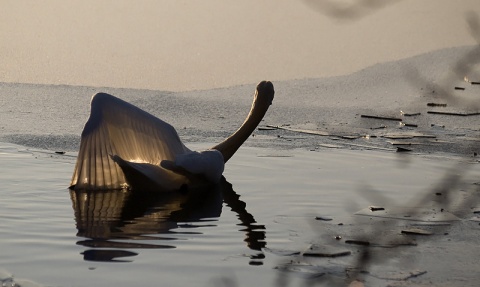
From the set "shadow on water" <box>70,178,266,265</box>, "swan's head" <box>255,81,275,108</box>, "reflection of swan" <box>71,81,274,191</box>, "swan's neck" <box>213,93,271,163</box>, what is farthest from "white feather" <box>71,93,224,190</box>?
"swan's head" <box>255,81,275,108</box>

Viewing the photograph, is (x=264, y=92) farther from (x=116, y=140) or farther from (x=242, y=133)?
(x=116, y=140)

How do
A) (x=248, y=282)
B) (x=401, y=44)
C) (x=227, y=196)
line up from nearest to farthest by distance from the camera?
(x=248, y=282) → (x=227, y=196) → (x=401, y=44)

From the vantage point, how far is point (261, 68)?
53.2ft

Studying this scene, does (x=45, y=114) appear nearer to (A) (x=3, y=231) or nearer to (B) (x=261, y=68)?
(B) (x=261, y=68)

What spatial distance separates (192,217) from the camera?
7836 millimetres

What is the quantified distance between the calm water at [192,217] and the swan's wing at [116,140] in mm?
265

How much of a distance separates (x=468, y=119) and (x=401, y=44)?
4.17 m

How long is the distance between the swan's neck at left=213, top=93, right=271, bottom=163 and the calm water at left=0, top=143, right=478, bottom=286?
0.25m

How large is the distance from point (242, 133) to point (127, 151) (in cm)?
159

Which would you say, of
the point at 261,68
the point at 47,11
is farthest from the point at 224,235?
the point at 47,11

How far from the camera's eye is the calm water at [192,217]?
5.89 metres

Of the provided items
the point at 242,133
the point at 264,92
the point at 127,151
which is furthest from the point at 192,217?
the point at 264,92

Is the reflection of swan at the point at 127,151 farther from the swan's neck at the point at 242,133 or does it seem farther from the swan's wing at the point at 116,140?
the swan's neck at the point at 242,133

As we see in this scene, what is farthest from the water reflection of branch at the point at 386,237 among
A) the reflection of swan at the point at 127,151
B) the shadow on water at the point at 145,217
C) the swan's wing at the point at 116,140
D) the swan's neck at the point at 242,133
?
the swan's wing at the point at 116,140
